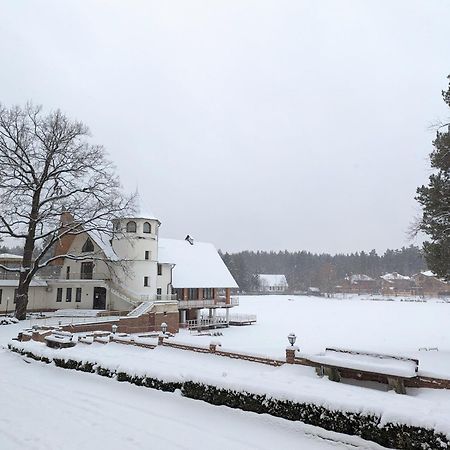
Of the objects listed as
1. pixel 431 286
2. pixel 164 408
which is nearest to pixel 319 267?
pixel 431 286

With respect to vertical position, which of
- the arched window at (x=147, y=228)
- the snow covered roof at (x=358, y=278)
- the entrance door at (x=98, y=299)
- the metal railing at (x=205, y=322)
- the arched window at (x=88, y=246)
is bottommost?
the metal railing at (x=205, y=322)

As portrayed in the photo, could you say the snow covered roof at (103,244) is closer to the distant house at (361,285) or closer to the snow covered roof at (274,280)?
the distant house at (361,285)

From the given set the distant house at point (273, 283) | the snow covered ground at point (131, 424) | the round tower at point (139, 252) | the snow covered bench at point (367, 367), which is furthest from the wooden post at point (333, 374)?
the distant house at point (273, 283)

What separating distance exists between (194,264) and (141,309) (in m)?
13.8

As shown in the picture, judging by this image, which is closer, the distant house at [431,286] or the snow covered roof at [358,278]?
the distant house at [431,286]

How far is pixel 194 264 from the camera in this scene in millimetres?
45812

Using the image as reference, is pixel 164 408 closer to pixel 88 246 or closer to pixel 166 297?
pixel 166 297

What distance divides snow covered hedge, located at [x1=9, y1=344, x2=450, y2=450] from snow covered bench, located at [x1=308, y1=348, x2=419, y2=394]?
3.92 meters

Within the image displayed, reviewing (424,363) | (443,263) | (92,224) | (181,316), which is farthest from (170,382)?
(181,316)

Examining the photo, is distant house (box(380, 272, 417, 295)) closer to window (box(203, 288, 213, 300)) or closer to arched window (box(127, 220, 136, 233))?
window (box(203, 288, 213, 300))

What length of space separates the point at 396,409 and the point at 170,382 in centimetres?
599

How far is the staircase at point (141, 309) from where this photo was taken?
31.8 metres

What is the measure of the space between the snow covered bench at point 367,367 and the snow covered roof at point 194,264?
2818 centimetres

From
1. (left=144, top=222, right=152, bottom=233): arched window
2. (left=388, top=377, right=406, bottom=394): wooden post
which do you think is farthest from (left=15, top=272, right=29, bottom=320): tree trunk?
(left=388, top=377, right=406, bottom=394): wooden post
